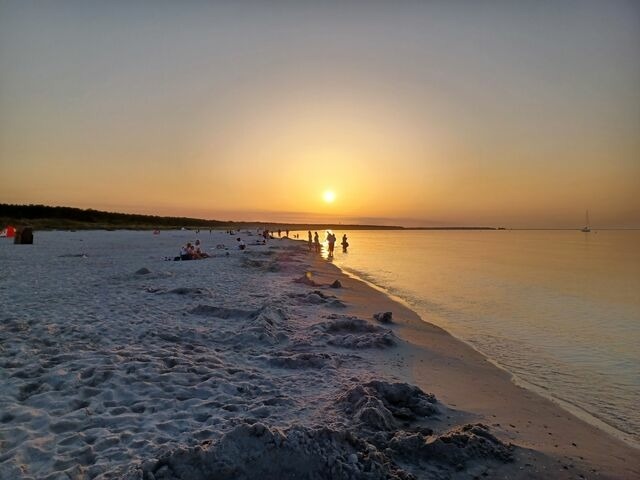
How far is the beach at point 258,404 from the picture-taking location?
4047 mm

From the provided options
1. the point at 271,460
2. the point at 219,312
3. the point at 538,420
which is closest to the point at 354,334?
the point at 219,312

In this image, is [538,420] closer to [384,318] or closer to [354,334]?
[354,334]

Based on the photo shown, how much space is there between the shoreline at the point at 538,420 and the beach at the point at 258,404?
0.10 feet

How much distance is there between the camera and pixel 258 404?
5.61m

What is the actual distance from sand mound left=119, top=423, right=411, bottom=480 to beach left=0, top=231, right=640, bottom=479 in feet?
0.04

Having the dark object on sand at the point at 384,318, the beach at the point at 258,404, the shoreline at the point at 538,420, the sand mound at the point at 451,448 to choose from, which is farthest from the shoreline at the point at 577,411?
the dark object on sand at the point at 384,318

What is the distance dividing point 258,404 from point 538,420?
407 centimetres

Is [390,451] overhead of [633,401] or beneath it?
overhead

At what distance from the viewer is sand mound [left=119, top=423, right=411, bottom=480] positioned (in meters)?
3.80

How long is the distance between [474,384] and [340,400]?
3.12m

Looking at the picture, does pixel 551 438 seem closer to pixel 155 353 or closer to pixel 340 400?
pixel 340 400

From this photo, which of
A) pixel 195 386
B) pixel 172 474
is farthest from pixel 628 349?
pixel 172 474

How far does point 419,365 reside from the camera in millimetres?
8336

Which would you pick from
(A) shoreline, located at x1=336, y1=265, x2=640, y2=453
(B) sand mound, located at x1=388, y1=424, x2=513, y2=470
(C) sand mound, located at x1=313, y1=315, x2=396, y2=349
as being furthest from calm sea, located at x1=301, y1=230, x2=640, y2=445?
(B) sand mound, located at x1=388, y1=424, x2=513, y2=470
